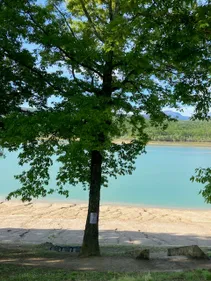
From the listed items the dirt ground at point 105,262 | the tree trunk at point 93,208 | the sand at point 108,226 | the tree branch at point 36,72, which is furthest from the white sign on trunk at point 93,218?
the sand at point 108,226

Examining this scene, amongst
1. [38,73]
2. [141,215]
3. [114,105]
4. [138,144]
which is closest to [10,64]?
[38,73]

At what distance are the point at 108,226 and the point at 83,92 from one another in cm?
941

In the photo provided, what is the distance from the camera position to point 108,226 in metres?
16.0

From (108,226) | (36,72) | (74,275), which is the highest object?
(36,72)

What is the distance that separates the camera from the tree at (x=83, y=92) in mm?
6629

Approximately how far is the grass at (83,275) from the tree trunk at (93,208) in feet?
6.05

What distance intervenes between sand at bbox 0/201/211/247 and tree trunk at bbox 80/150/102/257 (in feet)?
12.5

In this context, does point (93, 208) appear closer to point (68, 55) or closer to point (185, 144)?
point (68, 55)

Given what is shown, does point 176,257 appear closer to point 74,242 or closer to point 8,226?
point 74,242

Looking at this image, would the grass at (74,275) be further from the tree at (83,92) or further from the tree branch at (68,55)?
the tree branch at (68,55)

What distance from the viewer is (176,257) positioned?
800 centimetres

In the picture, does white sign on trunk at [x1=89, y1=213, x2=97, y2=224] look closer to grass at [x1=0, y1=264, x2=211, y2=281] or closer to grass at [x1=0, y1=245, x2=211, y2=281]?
grass at [x1=0, y1=245, x2=211, y2=281]

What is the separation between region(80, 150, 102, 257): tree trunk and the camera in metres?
8.70

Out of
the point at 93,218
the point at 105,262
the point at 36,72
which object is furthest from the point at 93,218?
the point at 36,72
